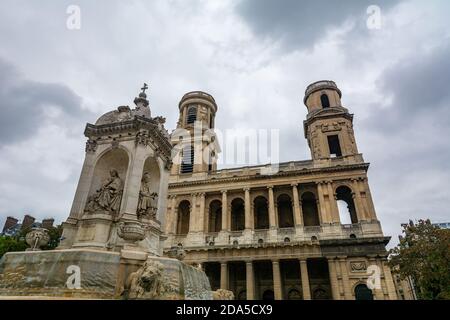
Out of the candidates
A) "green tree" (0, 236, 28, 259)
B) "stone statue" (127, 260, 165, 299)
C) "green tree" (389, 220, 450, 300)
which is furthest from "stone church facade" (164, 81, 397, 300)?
"stone statue" (127, 260, 165, 299)

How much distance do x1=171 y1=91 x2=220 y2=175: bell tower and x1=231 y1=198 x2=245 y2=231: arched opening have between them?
501 centimetres

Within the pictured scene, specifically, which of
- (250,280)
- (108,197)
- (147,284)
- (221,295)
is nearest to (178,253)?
(221,295)

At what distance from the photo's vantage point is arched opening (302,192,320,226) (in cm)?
2805

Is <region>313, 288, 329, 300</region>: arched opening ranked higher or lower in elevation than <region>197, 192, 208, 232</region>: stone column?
lower

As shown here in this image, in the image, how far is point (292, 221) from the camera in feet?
93.2

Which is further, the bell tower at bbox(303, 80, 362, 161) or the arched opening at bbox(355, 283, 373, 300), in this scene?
the bell tower at bbox(303, 80, 362, 161)

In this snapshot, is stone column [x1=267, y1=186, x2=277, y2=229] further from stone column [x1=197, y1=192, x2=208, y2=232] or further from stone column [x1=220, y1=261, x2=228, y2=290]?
stone column [x1=197, y1=192, x2=208, y2=232]

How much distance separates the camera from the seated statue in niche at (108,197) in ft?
26.8

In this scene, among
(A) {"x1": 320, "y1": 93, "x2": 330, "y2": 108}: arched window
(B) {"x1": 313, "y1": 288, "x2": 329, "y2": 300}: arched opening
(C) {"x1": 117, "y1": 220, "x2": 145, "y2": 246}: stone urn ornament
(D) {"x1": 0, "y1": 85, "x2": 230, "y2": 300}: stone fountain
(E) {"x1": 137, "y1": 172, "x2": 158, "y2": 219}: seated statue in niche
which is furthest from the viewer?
(A) {"x1": 320, "y1": 93, "x2": 330, "y2": 108}: arched window

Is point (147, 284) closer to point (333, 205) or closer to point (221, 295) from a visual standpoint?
point (221, 295)

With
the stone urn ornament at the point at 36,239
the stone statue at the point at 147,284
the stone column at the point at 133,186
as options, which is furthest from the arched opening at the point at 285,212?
the stone statue at the point at 147,284

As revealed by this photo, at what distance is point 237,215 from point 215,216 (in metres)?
2.57

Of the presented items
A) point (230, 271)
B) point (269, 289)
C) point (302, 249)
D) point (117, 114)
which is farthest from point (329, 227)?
point (117, 114)
